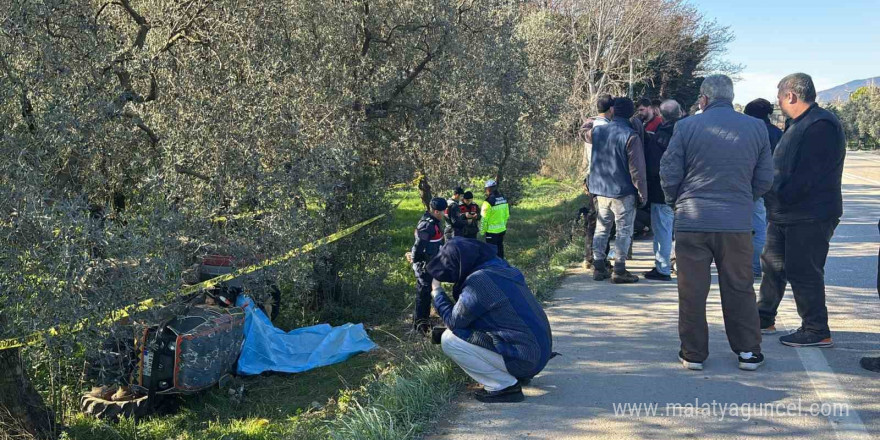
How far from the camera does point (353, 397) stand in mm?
5023

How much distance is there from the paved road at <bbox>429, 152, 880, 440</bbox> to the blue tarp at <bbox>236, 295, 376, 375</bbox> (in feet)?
8.25

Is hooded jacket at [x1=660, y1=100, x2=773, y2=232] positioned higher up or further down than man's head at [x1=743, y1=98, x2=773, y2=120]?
further down

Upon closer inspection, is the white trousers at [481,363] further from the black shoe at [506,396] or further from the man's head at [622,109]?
the man's head at [622,109]

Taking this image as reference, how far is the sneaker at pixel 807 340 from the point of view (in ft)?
17.1

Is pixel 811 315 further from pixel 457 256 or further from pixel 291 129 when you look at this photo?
pixel 291 129

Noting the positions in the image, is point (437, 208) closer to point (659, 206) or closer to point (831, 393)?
point (659, 206)

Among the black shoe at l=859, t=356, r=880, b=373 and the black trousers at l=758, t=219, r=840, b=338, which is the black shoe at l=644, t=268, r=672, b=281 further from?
the black shoe at l=859, t=356, r=880, b=373

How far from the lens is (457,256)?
4461 mm

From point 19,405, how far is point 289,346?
2.73 metres

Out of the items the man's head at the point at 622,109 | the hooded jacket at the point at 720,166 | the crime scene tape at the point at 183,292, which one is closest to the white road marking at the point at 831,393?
the hooded jacket at the point at 720,166

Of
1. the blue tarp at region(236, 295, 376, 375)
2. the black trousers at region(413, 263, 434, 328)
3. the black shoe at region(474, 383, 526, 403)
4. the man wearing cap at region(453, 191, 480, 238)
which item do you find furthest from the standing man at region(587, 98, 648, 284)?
the black shoe at region(474, 383, 526, 403)

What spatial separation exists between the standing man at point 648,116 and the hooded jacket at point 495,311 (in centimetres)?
433

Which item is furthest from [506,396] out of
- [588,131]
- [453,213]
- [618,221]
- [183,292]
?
[453,213]

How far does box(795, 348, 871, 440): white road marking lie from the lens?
12.6ft
